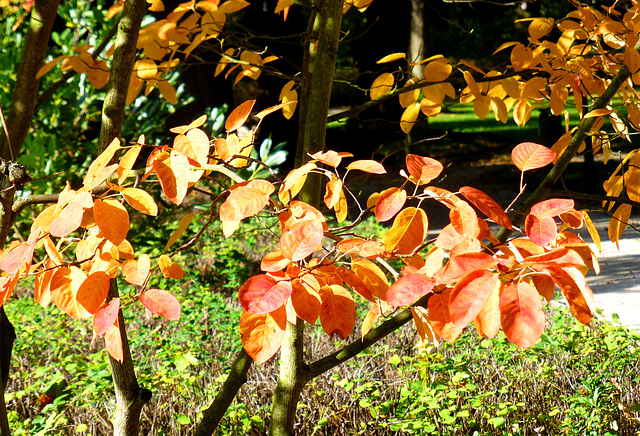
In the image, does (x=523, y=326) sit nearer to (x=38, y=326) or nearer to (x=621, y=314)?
(x=38, y=326)

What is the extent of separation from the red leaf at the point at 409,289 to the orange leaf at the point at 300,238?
14cm

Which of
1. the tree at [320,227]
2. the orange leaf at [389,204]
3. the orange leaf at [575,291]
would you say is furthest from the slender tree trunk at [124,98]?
the orange leaf at [575,291]

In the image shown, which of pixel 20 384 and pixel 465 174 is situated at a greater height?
pixel 20 384

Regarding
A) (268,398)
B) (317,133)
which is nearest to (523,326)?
(317,133)

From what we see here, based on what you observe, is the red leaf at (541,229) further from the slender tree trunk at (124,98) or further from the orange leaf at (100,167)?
the slender tree trunk at (124,98)

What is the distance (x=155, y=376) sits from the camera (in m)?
2.97

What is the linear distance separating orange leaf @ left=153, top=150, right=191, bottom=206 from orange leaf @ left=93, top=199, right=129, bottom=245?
0.08 metres

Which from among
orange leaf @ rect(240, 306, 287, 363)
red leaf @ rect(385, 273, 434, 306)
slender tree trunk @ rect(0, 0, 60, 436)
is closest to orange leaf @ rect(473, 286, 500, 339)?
red leaf @ rect(385, 273, 434, 306)

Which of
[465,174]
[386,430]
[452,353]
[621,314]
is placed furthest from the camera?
[465,174]

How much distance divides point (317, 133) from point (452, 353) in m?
2.09

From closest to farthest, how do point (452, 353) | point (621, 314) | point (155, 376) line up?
point (155, 376) < point (452, 353) < point (621, 314)

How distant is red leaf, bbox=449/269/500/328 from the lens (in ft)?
2.48

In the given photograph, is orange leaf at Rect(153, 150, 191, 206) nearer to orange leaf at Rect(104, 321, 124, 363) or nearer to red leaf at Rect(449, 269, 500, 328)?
orange leaf at Rect(104, 321, 124, 363)

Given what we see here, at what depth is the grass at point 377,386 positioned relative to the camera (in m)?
2.43
